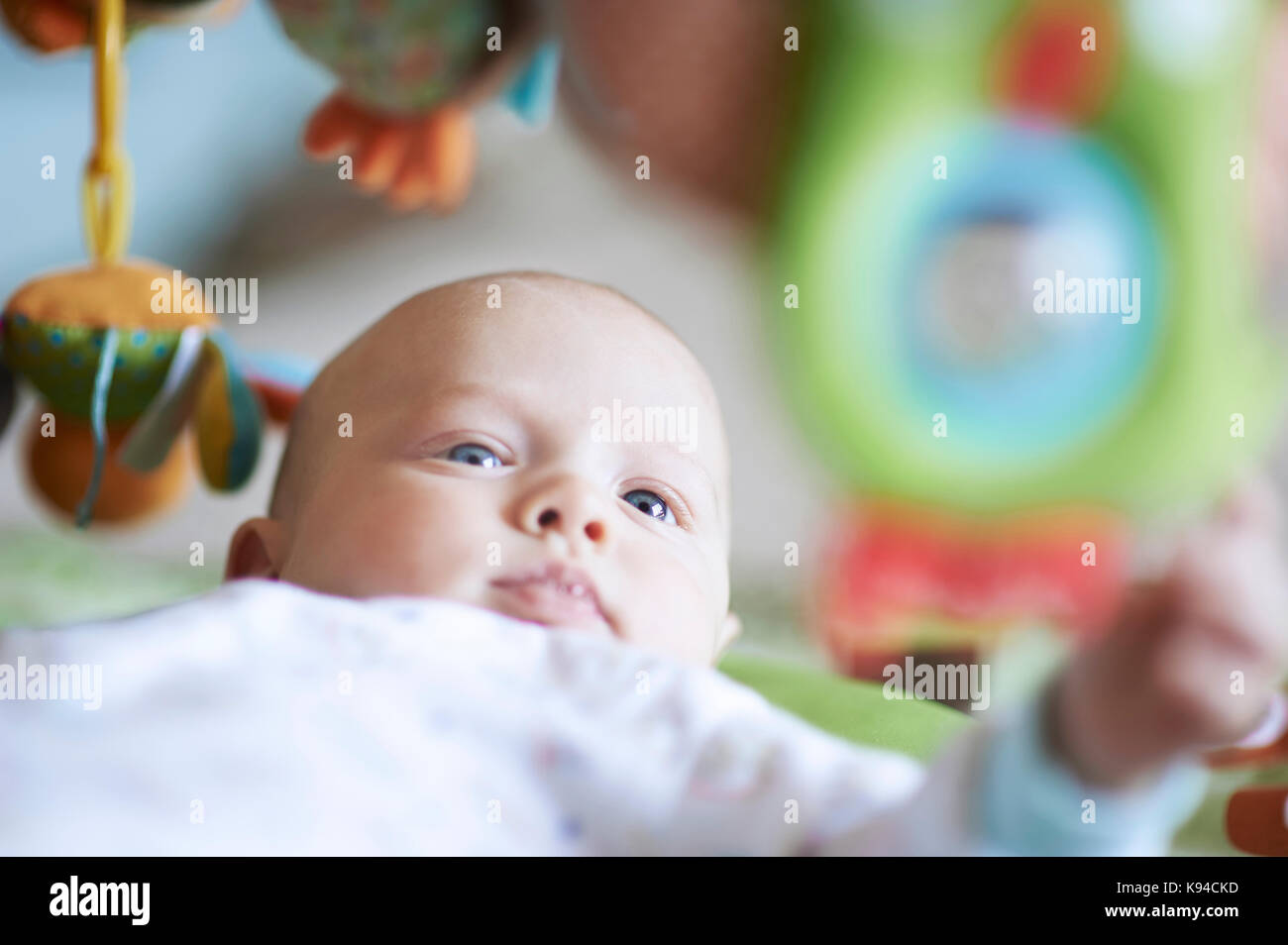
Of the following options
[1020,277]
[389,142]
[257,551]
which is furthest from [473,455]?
[389,142]

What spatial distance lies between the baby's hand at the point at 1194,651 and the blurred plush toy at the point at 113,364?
0.71 metres

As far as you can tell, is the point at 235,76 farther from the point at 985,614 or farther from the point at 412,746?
the point at 412,746

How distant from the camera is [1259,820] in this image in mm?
814

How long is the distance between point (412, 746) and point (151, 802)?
10 centimetres

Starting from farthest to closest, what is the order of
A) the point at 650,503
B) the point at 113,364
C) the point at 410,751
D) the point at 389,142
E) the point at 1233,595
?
the point at 389,142, the point at 113,364, the point at 650,503, the point at 410,751, the point at 1233,595

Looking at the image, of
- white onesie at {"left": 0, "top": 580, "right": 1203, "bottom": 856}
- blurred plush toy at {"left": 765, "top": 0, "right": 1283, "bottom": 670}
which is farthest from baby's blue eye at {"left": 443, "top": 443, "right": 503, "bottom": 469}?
blurred plush toy at {"left": 765, "top": 0, "right": 1283, "bottom": 670}

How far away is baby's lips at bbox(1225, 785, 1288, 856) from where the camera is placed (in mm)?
801

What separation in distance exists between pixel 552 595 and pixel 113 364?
0.45 meters

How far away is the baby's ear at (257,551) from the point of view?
783 mm

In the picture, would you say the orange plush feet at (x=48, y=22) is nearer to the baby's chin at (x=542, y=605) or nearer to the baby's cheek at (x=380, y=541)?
the baby's cheek at (x=380, y=541)

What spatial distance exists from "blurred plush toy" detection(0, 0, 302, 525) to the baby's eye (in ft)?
1.19

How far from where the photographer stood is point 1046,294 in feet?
2.72

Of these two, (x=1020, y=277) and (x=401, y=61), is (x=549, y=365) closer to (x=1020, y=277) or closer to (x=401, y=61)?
(x=1020, y=277)
